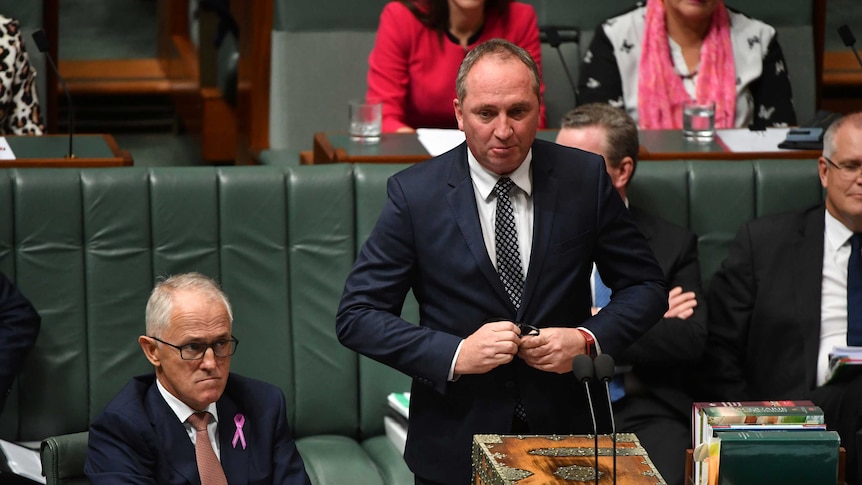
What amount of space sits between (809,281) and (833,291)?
2.4 inches

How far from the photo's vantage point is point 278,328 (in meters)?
3.25

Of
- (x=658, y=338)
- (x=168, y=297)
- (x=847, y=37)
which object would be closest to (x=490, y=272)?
(x=168, y=297)

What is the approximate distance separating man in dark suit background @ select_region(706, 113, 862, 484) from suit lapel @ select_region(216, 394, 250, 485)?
122cm

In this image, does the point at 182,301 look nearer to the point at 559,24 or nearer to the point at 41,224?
the point at 41,224

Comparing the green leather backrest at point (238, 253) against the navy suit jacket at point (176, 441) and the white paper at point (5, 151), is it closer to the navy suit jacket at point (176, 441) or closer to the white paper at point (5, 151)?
the white paper at point (5, 151)

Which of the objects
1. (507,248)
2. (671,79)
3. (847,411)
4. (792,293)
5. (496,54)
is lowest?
(847,411)

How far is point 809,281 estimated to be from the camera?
10.1 ft

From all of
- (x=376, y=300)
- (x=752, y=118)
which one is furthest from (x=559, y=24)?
(x=376, y=300)

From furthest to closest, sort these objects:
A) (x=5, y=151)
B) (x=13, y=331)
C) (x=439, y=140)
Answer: (x=439, y=140) → (x=5, y=151) → (x=13, y=331)

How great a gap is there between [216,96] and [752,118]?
2272 mm

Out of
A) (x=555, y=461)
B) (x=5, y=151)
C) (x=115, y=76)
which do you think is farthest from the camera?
(x=115, y=76)

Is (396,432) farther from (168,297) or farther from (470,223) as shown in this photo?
(470,223)

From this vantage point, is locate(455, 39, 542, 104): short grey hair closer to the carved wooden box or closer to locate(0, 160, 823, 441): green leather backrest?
the carved wooden box

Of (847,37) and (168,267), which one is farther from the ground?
(847,37)
